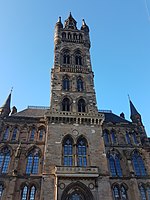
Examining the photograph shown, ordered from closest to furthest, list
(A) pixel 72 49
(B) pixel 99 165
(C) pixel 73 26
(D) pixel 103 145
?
1. (B) pixel 99 165
2. (D) pixel 103 145
3. (A) pixel 72 49
4. (C) pixel 73 26

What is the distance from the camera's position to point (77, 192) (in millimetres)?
22453

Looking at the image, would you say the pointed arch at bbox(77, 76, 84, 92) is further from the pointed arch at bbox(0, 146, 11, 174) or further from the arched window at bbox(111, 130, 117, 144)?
the pointed arch at bbox(0, 146, 11, 174)

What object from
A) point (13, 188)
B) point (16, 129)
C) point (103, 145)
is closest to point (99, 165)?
point (103, 145)

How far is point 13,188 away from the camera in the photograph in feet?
73.9

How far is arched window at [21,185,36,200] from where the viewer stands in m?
22.5

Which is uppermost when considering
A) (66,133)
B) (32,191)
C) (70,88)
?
(70,88)

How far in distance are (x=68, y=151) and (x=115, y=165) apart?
655 cm

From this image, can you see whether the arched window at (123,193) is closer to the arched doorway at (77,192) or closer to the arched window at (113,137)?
the arched doorway at (77,192)

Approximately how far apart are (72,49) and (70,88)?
1007cm

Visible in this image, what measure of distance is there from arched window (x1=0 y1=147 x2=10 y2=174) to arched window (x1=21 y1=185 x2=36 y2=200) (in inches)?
136

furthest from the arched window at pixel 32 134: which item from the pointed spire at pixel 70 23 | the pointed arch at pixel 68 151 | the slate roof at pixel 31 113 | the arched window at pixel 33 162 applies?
the pointed spire at pixel 70 23

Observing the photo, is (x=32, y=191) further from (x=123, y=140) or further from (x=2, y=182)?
(x=123, y=140)

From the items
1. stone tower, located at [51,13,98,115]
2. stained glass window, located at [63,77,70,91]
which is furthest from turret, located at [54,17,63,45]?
stained glass window, located at [63,77,70,91]

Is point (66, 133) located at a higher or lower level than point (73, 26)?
lower
